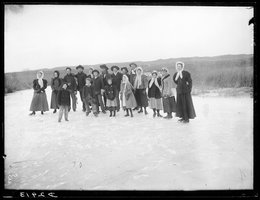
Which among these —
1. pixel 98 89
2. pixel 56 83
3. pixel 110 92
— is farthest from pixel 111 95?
pixel 56 83

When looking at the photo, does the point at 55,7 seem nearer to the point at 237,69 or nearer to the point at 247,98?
the point at 237,69

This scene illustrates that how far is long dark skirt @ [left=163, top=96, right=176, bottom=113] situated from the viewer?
3.31 m

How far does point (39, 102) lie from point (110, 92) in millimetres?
902

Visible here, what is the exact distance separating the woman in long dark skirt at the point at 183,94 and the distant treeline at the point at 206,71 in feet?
0.21

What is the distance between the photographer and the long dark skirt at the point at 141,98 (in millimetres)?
3355

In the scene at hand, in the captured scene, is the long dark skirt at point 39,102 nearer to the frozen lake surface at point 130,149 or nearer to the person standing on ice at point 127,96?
the frozen lake surface at point 130,149

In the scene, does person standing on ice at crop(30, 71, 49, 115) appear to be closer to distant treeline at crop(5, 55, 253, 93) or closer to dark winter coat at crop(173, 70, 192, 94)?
distant treeline at crop(5, 55, 253, 93)


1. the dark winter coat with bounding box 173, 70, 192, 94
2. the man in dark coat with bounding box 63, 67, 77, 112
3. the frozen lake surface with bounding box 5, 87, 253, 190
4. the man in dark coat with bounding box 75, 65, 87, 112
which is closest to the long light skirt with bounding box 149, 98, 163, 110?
the frozen lake surface with bounding box 5, 87, 253, 190

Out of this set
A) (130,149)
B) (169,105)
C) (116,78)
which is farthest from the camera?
(116,78)

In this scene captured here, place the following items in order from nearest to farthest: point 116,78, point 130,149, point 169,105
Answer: point 130,149 → point 169,105 → point 116,78

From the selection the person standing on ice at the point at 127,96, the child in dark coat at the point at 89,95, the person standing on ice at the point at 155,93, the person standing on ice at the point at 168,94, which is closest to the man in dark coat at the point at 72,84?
the child in dark coat at the point at 89,95

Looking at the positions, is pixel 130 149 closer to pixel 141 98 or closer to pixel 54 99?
pixel 141 98

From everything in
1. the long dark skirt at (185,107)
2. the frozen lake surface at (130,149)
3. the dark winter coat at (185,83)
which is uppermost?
the dark winter coat at (185,83)

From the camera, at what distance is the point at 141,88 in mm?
3383
